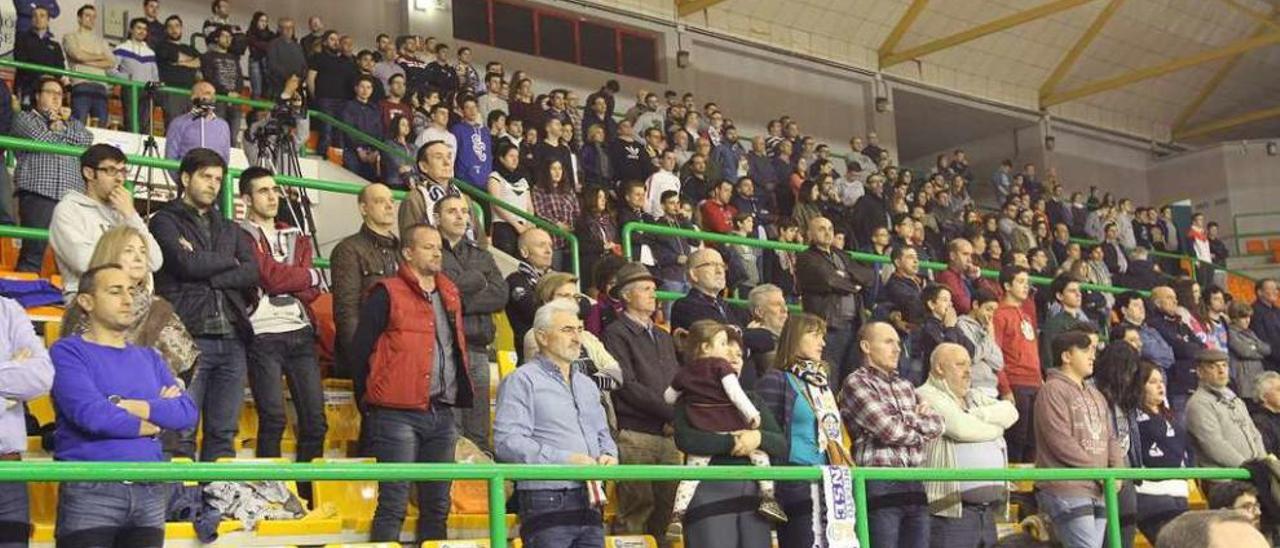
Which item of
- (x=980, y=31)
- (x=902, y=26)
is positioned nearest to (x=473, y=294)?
(x=980, y=31)

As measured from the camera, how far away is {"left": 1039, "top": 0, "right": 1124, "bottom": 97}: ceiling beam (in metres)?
22.5

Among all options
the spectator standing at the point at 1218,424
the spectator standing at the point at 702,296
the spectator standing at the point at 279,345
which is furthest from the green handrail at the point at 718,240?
the spectator standing at the point at 279,345

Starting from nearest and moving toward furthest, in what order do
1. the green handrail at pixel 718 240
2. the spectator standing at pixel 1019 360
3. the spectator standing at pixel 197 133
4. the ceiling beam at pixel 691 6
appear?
1. the spectator standing at pixel 1019 360
2. the spectator standing at pixel 197 133
3. the green handrail at pixel 718 240
4. the ceiling beam at pixel 691 6

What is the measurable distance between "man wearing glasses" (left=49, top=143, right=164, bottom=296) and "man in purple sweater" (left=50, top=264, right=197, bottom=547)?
1.22 meters

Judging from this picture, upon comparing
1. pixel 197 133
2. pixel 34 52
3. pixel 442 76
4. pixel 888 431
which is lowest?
pixel 888 431

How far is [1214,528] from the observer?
3.15 metres

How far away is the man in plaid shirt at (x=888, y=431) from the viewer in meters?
6.08

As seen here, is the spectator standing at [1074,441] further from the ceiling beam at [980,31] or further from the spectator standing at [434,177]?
the ceiling beam at [980,31]

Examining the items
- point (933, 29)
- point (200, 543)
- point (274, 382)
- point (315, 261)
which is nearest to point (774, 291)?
point (315, 261)

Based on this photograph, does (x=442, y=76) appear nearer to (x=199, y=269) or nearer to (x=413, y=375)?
(x=199, y=269)

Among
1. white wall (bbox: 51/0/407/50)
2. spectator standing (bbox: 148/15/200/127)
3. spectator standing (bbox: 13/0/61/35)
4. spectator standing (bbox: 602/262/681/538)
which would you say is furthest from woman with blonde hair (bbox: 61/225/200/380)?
white wall (bbox: 51/0/407/50)

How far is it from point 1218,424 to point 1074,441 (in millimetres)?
1726

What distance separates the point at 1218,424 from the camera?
27.4 feet

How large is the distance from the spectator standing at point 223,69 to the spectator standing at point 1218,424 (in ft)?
24.2
